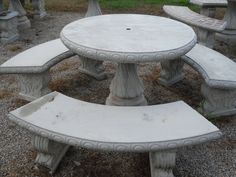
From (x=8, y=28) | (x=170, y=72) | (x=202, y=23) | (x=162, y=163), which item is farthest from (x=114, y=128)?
(x=8, y=28)

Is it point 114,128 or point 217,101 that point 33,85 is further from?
point 217,101

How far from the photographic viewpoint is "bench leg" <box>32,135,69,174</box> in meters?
2.76

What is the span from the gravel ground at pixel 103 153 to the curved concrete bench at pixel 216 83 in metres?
0.15

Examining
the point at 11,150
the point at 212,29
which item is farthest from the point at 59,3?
the point at 11,150

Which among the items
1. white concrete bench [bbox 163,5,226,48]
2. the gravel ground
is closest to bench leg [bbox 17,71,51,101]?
the gravel ground

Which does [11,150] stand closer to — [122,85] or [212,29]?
[122,85]

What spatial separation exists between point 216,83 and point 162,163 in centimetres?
126

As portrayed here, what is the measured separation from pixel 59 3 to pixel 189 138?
6744 mm

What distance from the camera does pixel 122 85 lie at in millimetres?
3516

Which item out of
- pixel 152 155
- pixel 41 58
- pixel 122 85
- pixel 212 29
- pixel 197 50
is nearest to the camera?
pixel 152 155

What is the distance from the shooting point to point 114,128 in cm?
253

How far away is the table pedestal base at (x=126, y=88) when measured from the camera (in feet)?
11.3

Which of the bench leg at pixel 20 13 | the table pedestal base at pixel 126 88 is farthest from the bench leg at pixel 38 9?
the table pedestal base at pixel 126 88

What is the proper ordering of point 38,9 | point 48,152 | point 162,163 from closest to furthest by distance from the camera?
1. point 162,163
2. point 48,152
3. point 38,9
